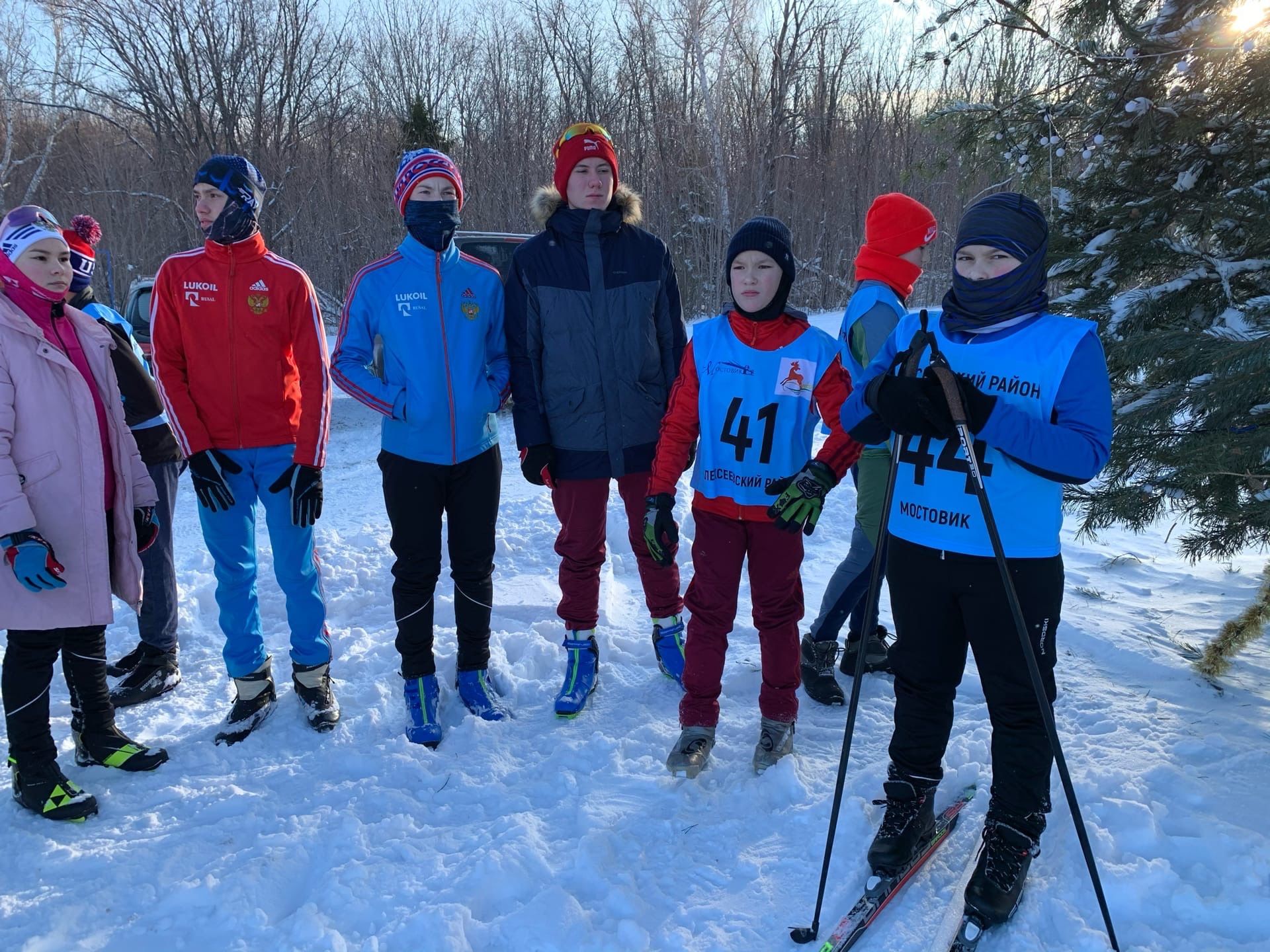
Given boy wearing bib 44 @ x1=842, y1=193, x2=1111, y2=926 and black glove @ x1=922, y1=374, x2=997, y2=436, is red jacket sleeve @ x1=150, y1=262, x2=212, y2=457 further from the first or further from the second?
black glove @ x1=922, y1=374, x2=997, y2=436

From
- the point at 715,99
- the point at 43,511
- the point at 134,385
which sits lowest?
the point at 43,511

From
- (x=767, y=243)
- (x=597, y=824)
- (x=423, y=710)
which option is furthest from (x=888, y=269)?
(x=423, y=710)

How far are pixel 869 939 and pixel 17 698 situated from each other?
3.00 meters

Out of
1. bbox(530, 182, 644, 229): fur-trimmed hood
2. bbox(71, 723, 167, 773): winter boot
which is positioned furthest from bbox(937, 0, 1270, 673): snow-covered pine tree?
bbox(71, 723, 167, 773): winter boot

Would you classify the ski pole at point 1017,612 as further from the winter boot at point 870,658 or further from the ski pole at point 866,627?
the winter boot at point 870,658

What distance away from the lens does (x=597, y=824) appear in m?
2.69

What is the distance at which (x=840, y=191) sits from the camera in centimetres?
2047

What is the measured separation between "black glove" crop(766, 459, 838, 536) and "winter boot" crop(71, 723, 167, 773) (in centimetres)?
267

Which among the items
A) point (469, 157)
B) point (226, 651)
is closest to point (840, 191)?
point (469, 157)

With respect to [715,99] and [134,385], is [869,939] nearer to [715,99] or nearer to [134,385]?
[134,385]

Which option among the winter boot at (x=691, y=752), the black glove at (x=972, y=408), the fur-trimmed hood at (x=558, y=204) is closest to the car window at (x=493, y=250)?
the fur-trimmed hood at (x=558, y=204)

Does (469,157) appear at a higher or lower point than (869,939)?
higher

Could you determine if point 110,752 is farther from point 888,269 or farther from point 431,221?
point 888,269

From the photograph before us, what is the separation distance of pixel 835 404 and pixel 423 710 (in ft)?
7.03
